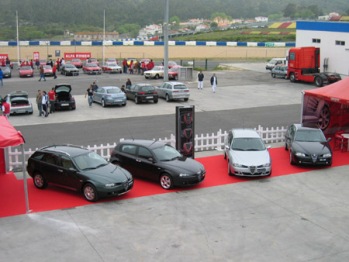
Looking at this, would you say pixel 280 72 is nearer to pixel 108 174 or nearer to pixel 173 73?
pixel 173 73

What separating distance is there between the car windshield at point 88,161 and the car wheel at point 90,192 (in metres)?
0.67

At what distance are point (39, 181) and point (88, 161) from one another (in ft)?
6.08

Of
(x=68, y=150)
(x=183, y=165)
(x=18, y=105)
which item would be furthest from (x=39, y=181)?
(x=18, y=105)

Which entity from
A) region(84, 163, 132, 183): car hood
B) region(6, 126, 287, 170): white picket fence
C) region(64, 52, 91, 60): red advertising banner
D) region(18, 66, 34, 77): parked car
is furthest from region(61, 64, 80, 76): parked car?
region(84, 163, 132, 183): car hood

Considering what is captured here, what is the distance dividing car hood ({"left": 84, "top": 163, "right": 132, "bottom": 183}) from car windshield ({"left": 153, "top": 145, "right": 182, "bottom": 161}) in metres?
1.65

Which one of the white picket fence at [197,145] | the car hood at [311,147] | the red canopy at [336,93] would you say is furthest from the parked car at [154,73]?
the car hood at [311,147]

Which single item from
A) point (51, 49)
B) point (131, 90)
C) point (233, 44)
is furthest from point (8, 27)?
point (131, 90)

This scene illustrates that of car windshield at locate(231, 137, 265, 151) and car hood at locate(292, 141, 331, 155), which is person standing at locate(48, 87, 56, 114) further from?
car hood at locate(292, 141, 331, 155)

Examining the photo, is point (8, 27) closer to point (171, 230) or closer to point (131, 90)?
point (131, 90)

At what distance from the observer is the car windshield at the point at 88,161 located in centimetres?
1564

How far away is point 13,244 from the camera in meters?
12.2

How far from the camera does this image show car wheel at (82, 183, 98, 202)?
15023mm

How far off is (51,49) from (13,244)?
213 feet

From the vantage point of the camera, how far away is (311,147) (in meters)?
19.5
